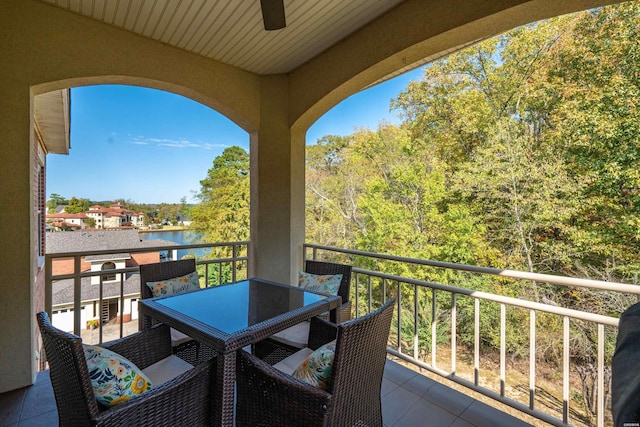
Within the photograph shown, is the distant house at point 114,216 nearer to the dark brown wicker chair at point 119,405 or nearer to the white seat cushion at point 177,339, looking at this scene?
the white seat cushion at point 177,339

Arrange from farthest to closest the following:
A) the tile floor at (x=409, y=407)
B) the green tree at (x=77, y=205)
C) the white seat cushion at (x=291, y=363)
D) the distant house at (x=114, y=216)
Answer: the distant house at (x=114, y=216)
the green tree at (x=77, y=205)
the tile floor at (x=409, y=407)
the white seat cushion at (x=291, y=363)

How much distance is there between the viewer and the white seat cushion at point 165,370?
5.09ft

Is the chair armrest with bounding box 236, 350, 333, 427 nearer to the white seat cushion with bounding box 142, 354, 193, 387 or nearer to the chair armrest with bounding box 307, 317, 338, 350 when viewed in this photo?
the white seat cushion with bounding box 142, 354, 193, 387

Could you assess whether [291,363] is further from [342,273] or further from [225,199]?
[225,199]

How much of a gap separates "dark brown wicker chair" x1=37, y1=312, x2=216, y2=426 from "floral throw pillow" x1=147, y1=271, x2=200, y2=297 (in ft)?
3.87

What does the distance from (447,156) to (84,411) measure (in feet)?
34.5

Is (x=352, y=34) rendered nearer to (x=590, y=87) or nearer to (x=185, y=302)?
(x=185, y=302)

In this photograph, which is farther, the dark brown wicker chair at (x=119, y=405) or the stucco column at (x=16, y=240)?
the stucco column at (x=16, y=240)

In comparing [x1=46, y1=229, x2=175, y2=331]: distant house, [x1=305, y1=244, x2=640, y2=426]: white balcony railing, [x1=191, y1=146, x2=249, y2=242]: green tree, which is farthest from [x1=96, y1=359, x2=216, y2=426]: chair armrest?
[x1=191, y1=146, x2=249, y2=242]: green tree

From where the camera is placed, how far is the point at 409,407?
2.07 m

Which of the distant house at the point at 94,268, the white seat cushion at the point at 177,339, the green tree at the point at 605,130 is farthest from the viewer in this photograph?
the distant house at the point at 94,268

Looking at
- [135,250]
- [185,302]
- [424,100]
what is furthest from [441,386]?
[424,100]

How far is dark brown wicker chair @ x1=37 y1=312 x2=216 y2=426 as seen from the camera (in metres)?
1.01

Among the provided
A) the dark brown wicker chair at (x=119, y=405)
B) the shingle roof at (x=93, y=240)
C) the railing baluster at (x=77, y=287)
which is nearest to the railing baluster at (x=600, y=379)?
the dark brown wicker chair at (x=119, y=405)
